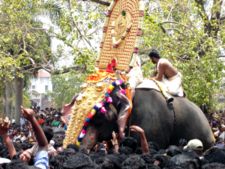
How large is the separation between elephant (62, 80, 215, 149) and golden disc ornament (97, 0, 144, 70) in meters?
0.58

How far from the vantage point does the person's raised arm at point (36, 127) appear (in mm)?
4363

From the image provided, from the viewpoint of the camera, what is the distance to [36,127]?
4410 millimetres

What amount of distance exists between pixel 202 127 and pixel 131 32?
5.58 feet

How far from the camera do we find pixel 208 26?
44.8ft

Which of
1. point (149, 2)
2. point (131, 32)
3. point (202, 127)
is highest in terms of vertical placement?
point (149, 2)

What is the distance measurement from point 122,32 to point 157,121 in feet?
4.66

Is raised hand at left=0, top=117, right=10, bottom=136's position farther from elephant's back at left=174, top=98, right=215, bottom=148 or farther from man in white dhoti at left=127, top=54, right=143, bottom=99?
elephant's back at left=174, top=98, right=215, bottom=148

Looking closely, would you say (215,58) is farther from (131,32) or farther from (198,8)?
(131,32)

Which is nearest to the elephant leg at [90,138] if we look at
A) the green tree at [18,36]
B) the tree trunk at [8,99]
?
the green tree at [18,36]

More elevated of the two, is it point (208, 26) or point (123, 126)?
point (208, 26)

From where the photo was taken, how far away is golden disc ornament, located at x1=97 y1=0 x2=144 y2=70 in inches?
312

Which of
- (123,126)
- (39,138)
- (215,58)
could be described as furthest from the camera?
(215,58)

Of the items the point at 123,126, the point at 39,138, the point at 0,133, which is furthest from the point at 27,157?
the point at 123,126

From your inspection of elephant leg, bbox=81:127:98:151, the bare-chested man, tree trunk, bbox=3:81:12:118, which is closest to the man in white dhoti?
the bare-chested man
